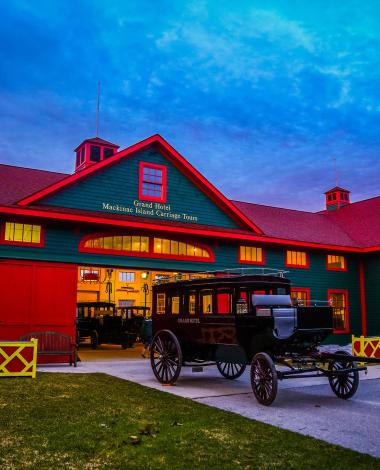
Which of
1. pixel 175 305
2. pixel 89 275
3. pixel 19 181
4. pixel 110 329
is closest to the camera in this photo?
pixel 175 305

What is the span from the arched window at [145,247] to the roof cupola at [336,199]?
15.1 meters

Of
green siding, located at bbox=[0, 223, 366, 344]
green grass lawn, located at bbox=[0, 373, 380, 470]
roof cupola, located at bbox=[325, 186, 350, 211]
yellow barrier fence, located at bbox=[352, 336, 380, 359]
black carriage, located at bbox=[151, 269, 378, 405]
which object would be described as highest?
roof cupola, located at bbox=[325, 186, 350, 211]

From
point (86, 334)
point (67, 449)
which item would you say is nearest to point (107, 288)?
point (86, 334)

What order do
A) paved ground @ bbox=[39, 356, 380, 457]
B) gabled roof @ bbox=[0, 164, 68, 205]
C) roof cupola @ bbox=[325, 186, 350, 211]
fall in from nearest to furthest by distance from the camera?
paved ground @ bbox=[39, 356, 380, 457] < gabled roof @ bbox=[0, 164, 68, 205] < roof cupola @ bbox=[325, 186, 350, 211]

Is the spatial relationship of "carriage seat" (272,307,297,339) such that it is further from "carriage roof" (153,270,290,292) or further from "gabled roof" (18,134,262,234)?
"gabled roof" (18,134,262,234)

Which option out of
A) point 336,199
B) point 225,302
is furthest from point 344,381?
point 336,199

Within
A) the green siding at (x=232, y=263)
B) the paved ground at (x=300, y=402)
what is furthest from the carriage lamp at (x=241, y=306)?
the green siding at (x=232, y=263)

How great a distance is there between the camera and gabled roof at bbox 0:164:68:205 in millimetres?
16442

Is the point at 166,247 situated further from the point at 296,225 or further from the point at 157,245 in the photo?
the point at 296,225

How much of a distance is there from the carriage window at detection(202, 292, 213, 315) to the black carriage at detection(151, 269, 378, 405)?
0.9 inches

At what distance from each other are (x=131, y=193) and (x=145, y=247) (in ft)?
6.86

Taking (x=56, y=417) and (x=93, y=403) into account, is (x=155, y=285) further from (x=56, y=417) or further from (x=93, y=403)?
(x=56, y=417)

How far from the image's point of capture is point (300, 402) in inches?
358

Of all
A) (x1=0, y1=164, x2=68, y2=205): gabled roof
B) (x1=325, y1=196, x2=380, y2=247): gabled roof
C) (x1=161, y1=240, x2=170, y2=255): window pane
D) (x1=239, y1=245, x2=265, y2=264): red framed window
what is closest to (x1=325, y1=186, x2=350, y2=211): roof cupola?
(x1=325, y1=196, x2=380, y2=247): gabled roof
